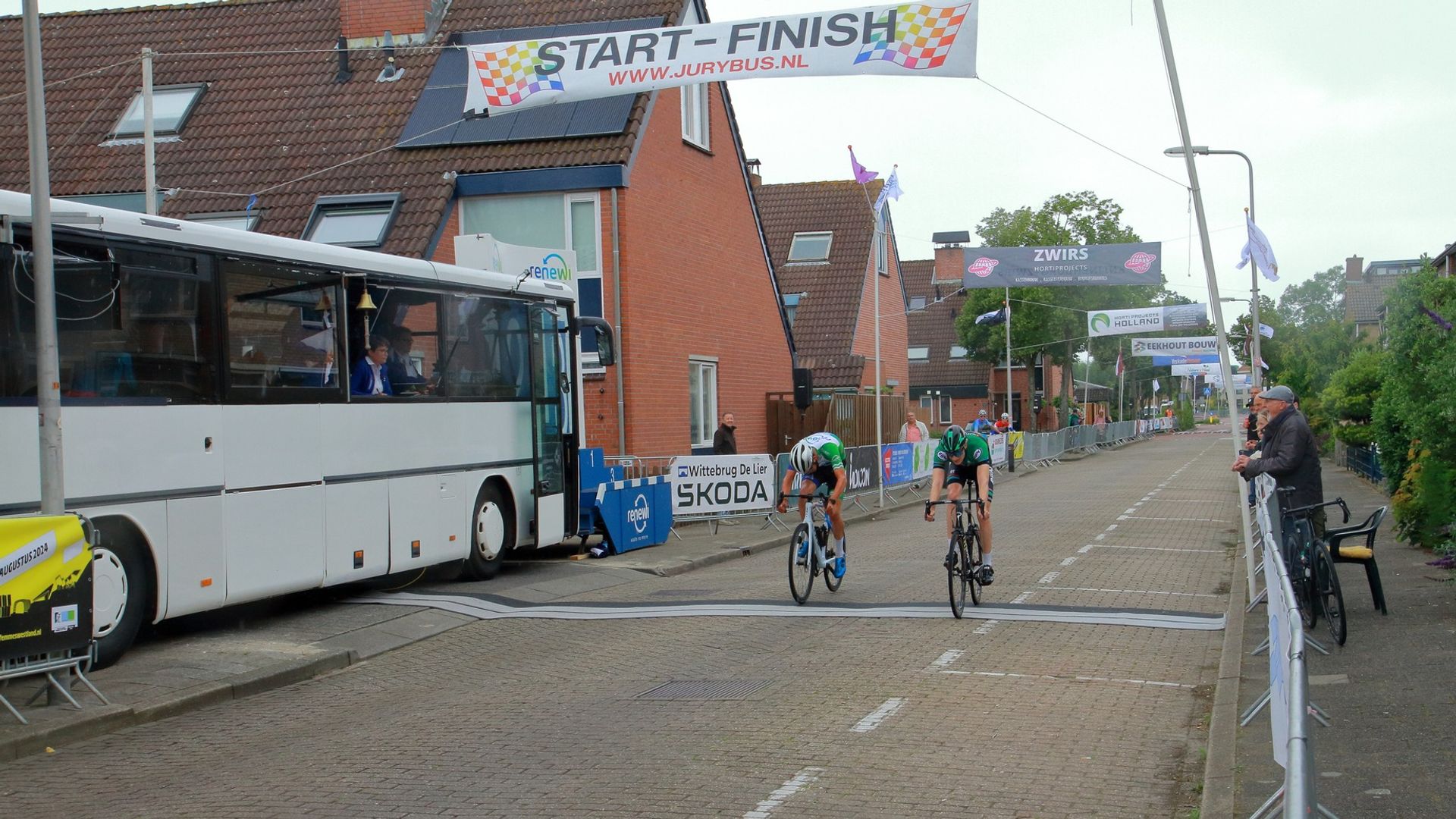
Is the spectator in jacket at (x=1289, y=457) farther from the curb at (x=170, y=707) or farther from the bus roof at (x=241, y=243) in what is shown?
the bus roof at (x=241, y=243)

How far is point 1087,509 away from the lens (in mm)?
25453

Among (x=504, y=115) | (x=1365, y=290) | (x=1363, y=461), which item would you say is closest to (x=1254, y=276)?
(x=1363, y=461)

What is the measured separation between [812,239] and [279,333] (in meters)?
33.3

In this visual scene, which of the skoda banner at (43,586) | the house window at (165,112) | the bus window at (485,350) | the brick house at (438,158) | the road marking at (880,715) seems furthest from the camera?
the house window at (165,112)

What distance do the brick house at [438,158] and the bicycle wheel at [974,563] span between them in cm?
1012

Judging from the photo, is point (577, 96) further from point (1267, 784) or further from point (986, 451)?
point (1267, 784)

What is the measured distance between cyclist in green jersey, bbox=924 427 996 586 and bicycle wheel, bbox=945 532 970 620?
33 cm

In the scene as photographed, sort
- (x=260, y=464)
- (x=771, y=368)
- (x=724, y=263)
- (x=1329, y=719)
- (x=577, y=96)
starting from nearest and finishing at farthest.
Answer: (x=1329, y=719), (x=260, y=464), (x=577, y=96), (x=724, y=263), (x=771, y=368)

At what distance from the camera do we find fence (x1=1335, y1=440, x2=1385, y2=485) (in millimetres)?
27109

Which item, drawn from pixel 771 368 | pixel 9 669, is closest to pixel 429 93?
pixel 771 368

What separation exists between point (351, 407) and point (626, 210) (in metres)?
10.7

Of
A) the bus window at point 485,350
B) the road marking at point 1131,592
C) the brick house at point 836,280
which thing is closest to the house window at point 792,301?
the brick house at point 836,280

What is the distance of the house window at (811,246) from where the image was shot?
43469mm

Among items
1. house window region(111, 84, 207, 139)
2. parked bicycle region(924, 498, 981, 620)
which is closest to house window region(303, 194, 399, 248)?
house window region(111, 84, 207, 139)
